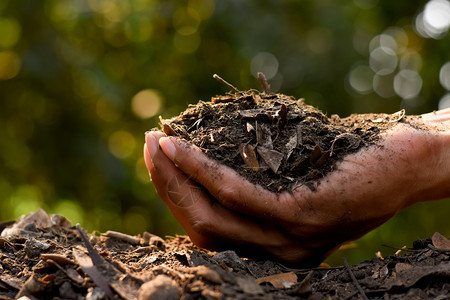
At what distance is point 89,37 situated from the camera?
4.51 metres

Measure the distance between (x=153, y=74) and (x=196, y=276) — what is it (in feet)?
12.0

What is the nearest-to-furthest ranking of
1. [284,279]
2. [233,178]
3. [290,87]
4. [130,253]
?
1. [284,279]
2. [233,178]
3. [130,253]
4. [290,87]

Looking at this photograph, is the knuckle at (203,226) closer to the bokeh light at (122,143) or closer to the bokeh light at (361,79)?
the bokeh light at (122,143)

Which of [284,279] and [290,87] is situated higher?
[290,87]

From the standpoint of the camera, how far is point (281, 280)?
1.46 metres

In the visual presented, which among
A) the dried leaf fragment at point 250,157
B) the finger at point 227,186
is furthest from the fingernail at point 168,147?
the dried leaf fragment at point 250,157

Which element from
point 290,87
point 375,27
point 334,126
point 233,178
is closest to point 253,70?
point 290,87

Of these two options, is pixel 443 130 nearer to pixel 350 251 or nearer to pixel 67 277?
pixel 67 277

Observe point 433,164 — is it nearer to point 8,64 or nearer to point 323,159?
point 323,159

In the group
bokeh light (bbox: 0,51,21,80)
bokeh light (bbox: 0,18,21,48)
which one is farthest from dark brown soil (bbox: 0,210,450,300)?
bokeh light (bbox: 0,18,21,48)

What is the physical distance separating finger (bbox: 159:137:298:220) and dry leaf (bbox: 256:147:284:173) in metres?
0.11

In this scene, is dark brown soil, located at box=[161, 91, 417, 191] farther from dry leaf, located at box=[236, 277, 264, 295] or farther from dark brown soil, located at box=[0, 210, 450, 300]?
dry leaf, located at box=[236, 277, 264, 295]

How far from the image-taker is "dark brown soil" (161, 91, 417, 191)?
171 cm

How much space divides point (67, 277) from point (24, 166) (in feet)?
11.7
